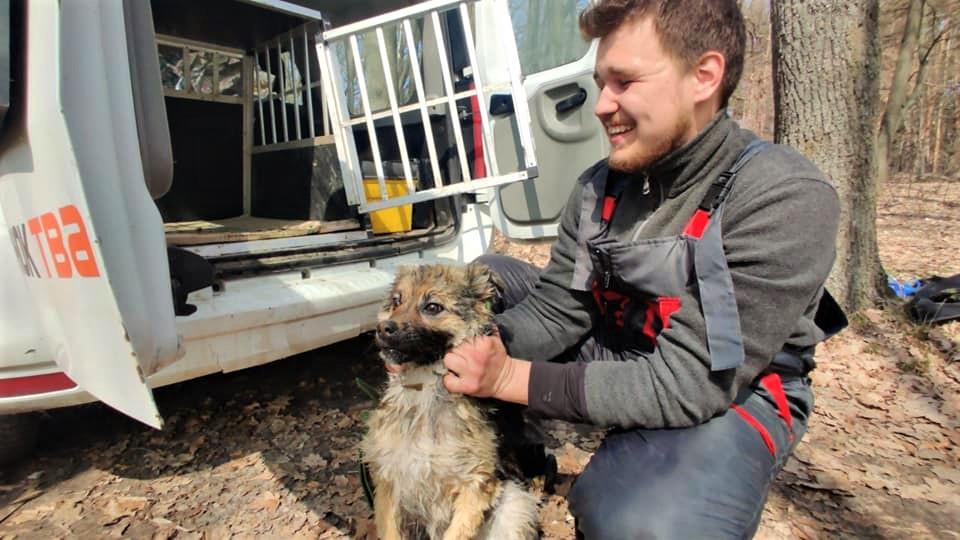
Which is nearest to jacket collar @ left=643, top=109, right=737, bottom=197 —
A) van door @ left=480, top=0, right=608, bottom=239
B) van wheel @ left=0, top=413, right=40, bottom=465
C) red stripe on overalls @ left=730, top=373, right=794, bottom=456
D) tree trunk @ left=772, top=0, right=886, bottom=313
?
red stripe on overalls @ left=730, top=373, right=794, bottom=456

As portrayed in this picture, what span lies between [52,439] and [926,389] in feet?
17.1

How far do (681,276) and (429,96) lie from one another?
10.3ft

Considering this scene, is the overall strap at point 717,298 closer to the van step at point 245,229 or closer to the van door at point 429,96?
the van door at point 429,96

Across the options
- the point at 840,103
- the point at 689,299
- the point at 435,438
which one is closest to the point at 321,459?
the point at 435,438

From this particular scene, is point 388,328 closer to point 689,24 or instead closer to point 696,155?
point 696,155

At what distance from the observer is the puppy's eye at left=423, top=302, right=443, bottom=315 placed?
90.0 inches

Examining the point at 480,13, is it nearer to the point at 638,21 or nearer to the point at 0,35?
the point at 638,21

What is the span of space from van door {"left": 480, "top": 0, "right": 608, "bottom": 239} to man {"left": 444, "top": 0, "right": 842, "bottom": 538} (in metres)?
2.26

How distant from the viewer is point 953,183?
15.4 m

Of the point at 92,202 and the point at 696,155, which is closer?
the point at 92,202

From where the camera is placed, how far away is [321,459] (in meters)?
2.99

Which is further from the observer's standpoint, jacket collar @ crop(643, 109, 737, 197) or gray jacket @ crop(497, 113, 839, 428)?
jacket collar @ crop(643, 109, 737, 197)

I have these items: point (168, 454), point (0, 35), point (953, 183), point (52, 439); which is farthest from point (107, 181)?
point (953, 183)

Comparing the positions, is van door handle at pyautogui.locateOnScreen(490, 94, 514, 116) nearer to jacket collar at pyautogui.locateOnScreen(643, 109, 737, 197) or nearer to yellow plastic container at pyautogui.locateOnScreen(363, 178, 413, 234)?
yellow plastic container at pyautogui.locateOnScreen(363, 178, 413, 234)
